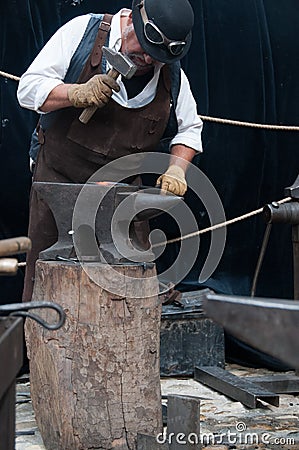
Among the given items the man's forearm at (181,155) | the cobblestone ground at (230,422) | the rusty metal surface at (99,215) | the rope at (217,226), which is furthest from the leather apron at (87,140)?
the rope at (217,226)

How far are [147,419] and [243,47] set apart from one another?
7.92ft

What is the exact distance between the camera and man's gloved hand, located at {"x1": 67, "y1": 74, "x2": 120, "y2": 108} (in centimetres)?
361

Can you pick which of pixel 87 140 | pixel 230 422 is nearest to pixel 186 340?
pixel 230 422

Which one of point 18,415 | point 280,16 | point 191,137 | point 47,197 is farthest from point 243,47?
point 18,415

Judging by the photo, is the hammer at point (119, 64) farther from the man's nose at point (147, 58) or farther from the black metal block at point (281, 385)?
the black metal block at point (281, 385)

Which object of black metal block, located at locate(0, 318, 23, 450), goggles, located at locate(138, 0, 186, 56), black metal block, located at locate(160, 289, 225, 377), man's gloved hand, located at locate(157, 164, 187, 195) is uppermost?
goggles, located at locate(138, 0, 186, 56)

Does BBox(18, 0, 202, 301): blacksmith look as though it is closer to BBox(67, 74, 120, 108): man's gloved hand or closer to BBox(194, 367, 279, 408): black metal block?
BBox(67, 74, 120, 108): man's gloved hand

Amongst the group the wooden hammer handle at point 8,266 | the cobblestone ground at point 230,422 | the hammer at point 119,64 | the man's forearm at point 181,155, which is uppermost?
the hammer at point 119,64

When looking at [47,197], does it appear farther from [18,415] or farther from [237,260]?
[237,260]

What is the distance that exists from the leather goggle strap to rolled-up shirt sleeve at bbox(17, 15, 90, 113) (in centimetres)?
8

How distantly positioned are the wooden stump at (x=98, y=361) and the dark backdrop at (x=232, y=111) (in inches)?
55.7

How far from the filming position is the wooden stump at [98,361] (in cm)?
333

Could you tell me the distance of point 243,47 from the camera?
4992 mm

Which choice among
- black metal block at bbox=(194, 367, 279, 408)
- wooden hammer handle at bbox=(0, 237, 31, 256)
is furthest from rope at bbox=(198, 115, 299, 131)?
wooden hammer handle at bbox=(0, 237, 31, 256)
